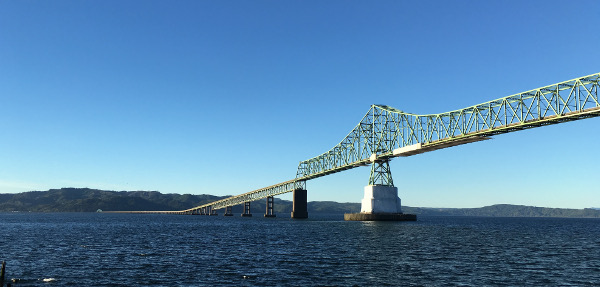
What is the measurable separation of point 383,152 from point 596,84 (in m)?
68.2

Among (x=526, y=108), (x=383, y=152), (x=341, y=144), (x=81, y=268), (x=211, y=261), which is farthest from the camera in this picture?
(x=341, y=144)

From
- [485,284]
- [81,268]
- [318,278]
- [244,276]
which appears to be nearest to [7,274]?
[81,268]

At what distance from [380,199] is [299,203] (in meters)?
59.6

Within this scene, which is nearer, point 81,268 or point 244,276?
point 244,276

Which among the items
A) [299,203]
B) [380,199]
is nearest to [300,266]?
[380,199]

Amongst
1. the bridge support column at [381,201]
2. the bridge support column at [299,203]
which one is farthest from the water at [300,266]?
the bridge support column at [299,203]

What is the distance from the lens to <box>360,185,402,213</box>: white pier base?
12169 centimetres

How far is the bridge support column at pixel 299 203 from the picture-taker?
A: 176 m

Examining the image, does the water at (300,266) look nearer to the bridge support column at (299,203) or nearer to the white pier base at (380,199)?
the white pier base at (380,199)

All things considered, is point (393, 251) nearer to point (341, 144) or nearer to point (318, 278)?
point (318, 278)

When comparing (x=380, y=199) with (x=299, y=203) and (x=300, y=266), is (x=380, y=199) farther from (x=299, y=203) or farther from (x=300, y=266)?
(x=300, y=266)

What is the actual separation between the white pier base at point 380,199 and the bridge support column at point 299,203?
5326 centimetres

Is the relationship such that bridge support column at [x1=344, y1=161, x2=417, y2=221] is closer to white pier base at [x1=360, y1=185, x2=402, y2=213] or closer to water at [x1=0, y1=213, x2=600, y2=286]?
white pier base at [x1=360, y1=185, x2=402, y2=213]

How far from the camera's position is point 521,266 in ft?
125
